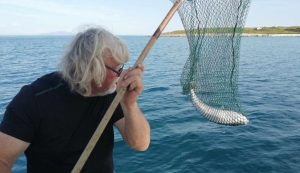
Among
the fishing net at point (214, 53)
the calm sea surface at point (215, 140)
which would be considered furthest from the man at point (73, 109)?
the fishing net at point (214, 53)

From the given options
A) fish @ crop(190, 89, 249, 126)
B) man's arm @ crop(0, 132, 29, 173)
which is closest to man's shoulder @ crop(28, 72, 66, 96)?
man's arm @ crop(0, 132, 29, 173)

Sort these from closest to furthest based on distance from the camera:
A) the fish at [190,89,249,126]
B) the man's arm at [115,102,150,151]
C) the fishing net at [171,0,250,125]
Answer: the man's arm at [115,102,150,151]
the fish at [190,89,249,126]
the fishing net at [171,0,250,125]

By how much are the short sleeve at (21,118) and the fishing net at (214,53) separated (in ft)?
9.23

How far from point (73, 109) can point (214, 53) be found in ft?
10.5

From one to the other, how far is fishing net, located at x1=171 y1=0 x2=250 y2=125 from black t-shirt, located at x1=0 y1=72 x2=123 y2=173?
234 cm

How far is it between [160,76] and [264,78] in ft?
22.5

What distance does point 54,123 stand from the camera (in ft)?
8.96

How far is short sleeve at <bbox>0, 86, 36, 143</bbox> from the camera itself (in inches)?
101

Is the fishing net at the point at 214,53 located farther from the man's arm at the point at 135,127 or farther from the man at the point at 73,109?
the man at the point at 73,109

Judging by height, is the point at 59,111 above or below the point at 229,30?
below

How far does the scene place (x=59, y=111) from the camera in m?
2.74

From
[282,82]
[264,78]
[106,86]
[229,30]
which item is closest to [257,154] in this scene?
[229,30]

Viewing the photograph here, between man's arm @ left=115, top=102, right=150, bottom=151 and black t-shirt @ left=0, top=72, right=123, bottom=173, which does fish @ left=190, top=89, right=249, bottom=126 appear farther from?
black t-shirt @ left=0, top=72, right=123, bottom=173

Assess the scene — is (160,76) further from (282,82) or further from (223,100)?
(223,100)
